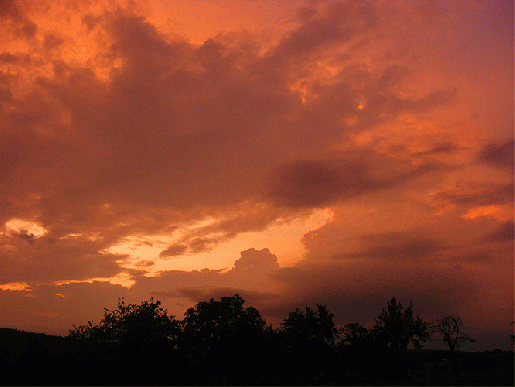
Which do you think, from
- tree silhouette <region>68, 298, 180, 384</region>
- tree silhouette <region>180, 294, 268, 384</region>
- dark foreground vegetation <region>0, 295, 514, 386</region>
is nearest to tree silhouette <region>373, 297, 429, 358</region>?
dark foreground vegetation <region>0, 295, 514, 386</region>

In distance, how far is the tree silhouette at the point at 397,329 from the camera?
156 feet

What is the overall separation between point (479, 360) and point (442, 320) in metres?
9.42

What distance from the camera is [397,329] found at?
1889 inches

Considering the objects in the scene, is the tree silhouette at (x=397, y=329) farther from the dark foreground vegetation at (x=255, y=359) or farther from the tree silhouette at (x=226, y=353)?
the tree silhouette at (x=226, y=353)

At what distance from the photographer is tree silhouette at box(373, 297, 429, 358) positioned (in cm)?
4747

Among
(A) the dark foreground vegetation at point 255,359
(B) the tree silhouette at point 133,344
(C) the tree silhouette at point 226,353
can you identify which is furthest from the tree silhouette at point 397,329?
(B) the tree silhouette at point 133,344

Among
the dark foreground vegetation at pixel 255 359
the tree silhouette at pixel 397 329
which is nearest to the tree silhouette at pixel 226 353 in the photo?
the dark foreground vegetation at pixel 255 359

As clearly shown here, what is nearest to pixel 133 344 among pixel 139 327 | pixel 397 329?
pixel 139 327

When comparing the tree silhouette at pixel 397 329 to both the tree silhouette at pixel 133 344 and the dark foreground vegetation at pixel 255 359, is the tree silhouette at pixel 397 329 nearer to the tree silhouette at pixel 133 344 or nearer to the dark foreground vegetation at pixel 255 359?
the dark foreground vegetation at pixel 255 359

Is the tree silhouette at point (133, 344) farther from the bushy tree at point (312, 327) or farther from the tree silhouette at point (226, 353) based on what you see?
the bushy tree at point (312, 327)

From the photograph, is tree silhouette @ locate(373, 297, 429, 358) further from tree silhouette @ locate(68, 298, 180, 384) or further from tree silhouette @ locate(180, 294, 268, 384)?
tree silhouette @ locate(68, 298, 180, 384)

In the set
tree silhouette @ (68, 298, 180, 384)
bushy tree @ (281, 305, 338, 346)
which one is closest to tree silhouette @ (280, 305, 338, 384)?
bushy tree @ (281, 305, 338, 346)

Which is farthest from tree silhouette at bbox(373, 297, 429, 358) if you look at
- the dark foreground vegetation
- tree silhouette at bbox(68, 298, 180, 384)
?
tree silhouette at bbox(68, 298, 180, 384)

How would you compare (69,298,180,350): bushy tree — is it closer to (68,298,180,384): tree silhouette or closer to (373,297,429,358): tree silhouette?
(68,298,180,384): tree silhouette
